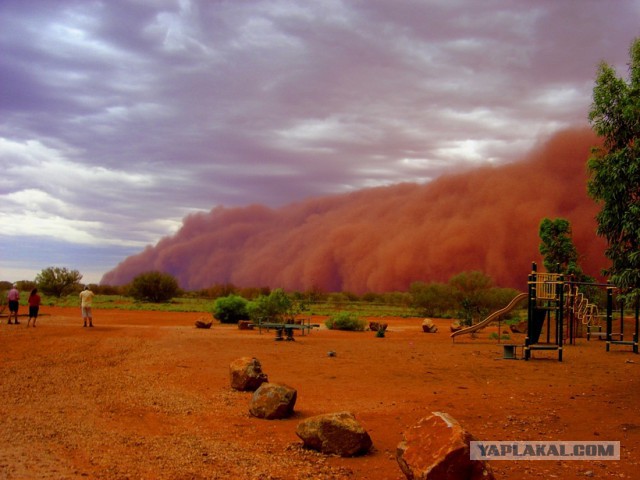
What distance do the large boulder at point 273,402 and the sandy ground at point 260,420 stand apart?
18cm

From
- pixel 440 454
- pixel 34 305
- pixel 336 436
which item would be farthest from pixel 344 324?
pixel 440 454

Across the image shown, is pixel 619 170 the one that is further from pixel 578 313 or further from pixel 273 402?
pixel 578 313

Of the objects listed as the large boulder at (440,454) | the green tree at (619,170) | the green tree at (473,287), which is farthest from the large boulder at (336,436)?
the green tree at (473,287)

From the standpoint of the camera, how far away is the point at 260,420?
916cm

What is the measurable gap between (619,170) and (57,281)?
55541 mm

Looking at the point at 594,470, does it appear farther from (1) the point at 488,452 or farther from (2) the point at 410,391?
(2) the point at 410,391

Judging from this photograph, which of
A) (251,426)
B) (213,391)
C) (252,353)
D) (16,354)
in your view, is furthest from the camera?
(252,353)

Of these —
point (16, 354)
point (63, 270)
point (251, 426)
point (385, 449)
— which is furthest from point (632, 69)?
point (63, 270)

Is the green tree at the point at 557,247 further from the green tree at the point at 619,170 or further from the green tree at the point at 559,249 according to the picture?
the green tree at the point at 619,170

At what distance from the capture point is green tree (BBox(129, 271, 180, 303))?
202ft

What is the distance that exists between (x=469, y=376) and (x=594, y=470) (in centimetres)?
700

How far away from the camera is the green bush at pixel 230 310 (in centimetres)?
3362

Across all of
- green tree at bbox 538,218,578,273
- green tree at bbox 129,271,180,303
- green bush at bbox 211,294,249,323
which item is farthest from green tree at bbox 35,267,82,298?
green tree at bbox 538,218,578,273

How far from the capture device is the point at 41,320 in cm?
2895
